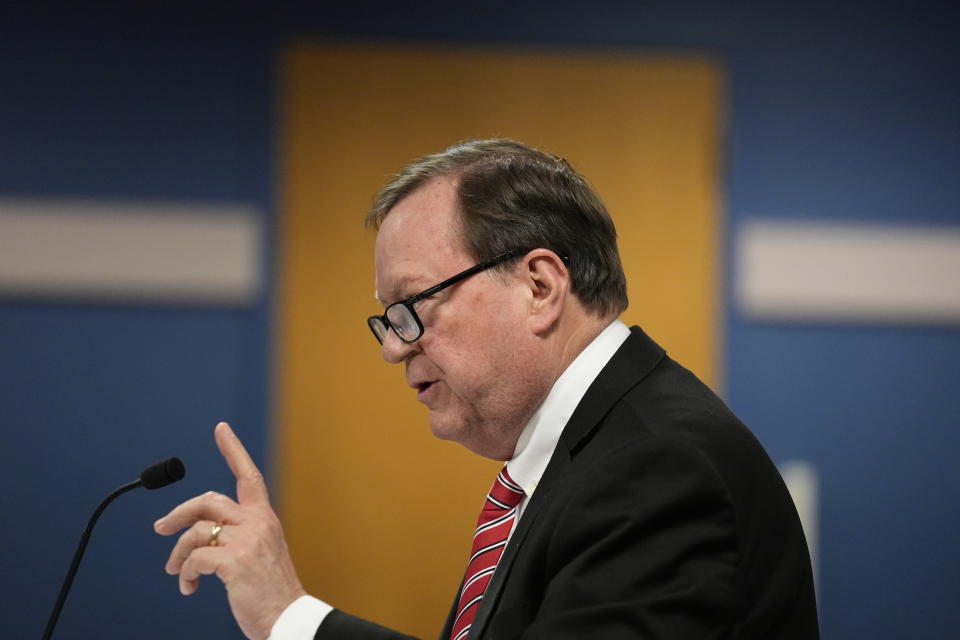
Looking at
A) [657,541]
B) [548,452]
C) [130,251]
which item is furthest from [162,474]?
[130,251]

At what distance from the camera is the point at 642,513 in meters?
1.07

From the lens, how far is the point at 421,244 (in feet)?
4.61

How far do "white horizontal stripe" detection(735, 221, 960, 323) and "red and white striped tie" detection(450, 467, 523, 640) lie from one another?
1.84 meters

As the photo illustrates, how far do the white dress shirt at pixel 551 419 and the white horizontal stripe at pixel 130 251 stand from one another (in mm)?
1765

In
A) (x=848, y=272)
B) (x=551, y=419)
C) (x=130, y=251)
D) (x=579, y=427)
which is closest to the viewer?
(x=579, y=427)

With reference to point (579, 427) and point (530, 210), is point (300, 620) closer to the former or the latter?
point (579, 427)

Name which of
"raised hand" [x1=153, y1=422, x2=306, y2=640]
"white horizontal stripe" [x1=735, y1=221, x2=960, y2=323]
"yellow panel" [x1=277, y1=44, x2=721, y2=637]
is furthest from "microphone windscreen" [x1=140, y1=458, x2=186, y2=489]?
"white horizontal stripe" [x1=735, y1=221, x2=960, y2=323]

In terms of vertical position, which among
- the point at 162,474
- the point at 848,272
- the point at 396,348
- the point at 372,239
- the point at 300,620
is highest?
the point at 372,239

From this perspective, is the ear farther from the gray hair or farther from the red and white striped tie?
the red and white striped tie

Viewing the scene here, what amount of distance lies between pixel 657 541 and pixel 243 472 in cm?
60

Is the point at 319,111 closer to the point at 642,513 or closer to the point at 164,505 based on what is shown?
the point at 164,505

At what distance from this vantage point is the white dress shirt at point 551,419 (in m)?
1.35

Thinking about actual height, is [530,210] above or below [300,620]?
above

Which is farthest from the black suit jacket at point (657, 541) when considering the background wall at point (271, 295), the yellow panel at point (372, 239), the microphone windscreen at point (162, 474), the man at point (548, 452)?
the background wall at point (271, 295)
